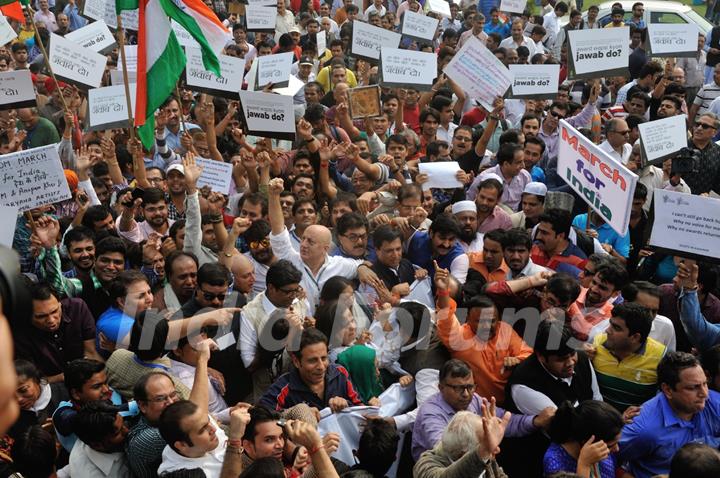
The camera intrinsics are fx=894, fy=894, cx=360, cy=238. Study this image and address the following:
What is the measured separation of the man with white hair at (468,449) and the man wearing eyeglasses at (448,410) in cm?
33

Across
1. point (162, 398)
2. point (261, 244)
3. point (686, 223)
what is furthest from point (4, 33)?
point (686, 223)

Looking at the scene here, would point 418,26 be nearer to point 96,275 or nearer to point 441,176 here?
point 441,176

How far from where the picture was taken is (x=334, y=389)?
5145 millimetres

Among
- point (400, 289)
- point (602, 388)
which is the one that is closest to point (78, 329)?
point (400, 289)

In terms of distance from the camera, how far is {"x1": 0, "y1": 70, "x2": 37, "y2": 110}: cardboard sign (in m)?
8.86

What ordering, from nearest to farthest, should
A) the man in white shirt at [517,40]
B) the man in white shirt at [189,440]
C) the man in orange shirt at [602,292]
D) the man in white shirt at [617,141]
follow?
the man in white shirt at [189,440]
the man in orange shirt at [602,292]
the man in white shirt at [617,141]
the man in white shirt at [517,40]

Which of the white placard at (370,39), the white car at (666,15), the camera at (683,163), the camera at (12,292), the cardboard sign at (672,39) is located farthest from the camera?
the white car at (666,15)

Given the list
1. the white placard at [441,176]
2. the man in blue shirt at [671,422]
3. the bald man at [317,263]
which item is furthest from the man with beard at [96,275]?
the man in blue shirt at [671,422]

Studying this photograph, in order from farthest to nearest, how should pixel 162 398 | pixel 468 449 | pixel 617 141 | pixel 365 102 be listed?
pixel 365 102 → pixel 617 141 → pixel 162 398 → pixel 468 449

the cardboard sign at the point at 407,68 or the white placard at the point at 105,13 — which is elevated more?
the cardboard sign at the point at 407,68

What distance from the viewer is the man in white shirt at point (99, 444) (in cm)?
443

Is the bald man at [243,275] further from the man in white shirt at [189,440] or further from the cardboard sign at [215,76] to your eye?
the cardboard sign at [215,76]

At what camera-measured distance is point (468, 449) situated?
4.37 meters

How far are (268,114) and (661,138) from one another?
3.96 metres
